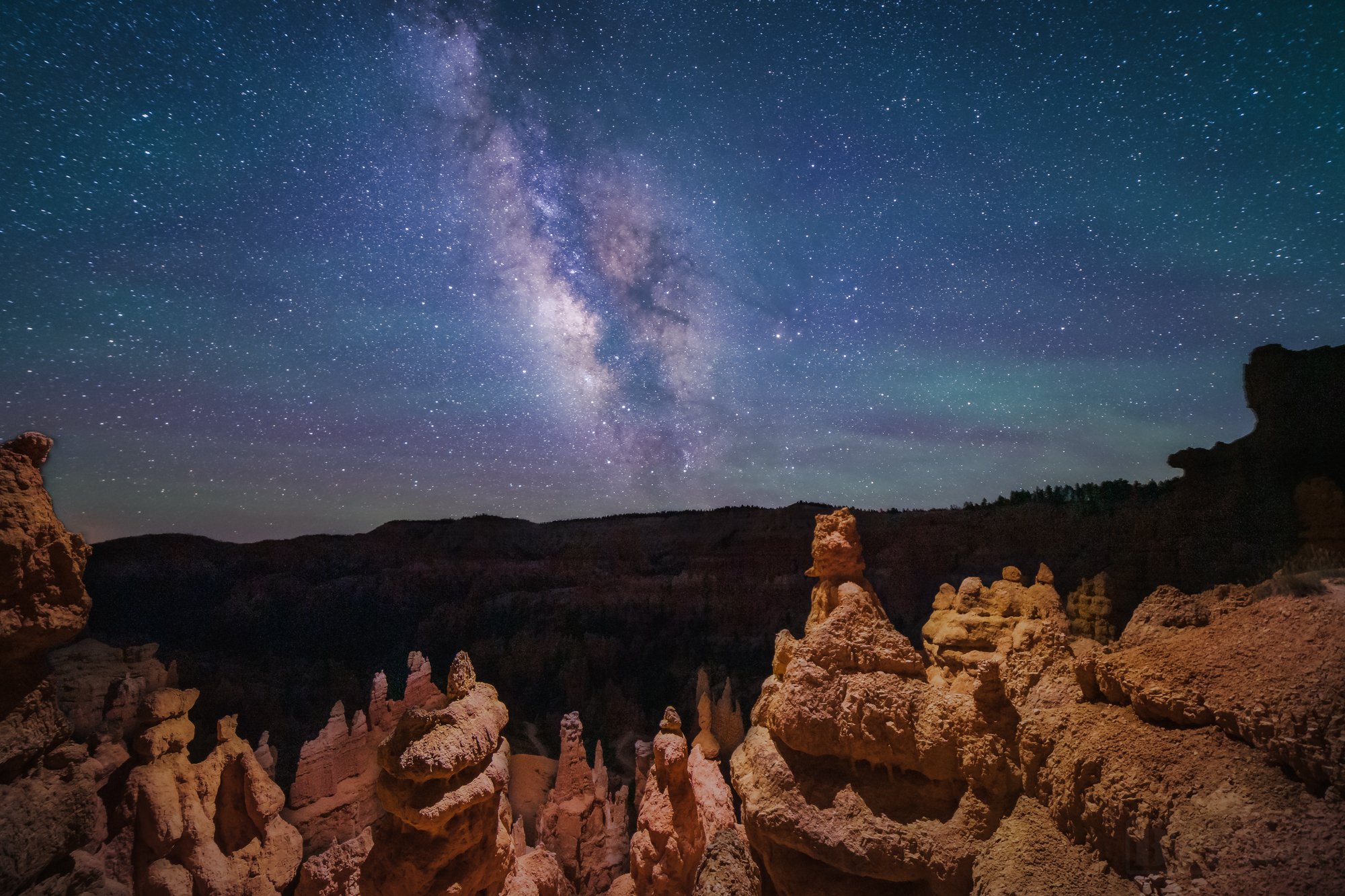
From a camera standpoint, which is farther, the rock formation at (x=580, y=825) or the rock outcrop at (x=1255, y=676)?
the rock formation at (x=580, y=825)

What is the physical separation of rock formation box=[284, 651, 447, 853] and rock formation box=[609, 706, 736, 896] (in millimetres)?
4216

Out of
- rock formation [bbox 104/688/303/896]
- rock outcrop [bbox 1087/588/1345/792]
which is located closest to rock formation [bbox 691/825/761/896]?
rock outcrop [bbox 1087/588/1345/792]

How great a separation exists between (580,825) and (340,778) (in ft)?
15.0

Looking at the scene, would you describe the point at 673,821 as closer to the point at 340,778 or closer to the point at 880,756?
the point at 880,756

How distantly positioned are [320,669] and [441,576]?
5.85 meters

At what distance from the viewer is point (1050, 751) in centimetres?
309

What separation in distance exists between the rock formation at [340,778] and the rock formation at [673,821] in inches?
166

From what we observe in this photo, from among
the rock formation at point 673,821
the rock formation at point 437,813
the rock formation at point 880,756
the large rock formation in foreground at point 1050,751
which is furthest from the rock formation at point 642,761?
the rock formation at point 880,756

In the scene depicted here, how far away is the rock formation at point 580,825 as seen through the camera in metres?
8.43

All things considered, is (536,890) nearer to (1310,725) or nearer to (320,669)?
(1310,725)

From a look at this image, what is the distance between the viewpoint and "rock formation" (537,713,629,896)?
332 inches

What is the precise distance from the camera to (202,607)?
854 inches

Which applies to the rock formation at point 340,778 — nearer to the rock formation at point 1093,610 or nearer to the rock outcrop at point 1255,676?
the rock outcrop at point 1255,676

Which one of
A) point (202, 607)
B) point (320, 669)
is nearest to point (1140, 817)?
point (320, 669)
